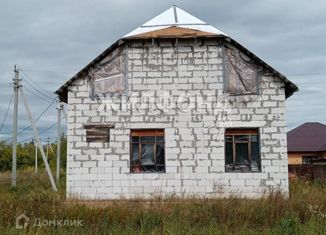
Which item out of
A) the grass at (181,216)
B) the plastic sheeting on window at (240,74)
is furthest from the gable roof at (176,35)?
the grass at (181,216)

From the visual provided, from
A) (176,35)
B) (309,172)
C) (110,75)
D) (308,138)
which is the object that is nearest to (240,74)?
(176,35)

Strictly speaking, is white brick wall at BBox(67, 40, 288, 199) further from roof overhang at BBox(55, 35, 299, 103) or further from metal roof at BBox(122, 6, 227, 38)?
metal roof at BBox(122, 6, 227, 38)

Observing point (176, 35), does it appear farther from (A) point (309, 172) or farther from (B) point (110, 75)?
(A) point (309, 172)

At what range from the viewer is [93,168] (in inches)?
556

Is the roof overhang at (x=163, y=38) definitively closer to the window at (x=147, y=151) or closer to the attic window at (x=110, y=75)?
the attic window at (x=110, y=75)

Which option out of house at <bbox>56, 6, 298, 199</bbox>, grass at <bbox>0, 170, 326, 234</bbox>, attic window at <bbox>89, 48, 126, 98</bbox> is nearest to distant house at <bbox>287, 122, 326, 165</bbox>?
house at <bbox>56, 6, 298, 199</bbox>

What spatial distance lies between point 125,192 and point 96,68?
4.16m

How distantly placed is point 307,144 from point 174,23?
23.1m

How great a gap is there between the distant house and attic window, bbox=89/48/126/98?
830 inches

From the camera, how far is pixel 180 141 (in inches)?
556

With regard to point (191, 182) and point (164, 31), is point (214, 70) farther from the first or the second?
point (191, 182)

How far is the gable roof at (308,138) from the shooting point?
3427cm

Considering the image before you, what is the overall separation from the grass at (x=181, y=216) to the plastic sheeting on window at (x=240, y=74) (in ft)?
13.8

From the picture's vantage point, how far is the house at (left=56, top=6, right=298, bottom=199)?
14.0 metres
